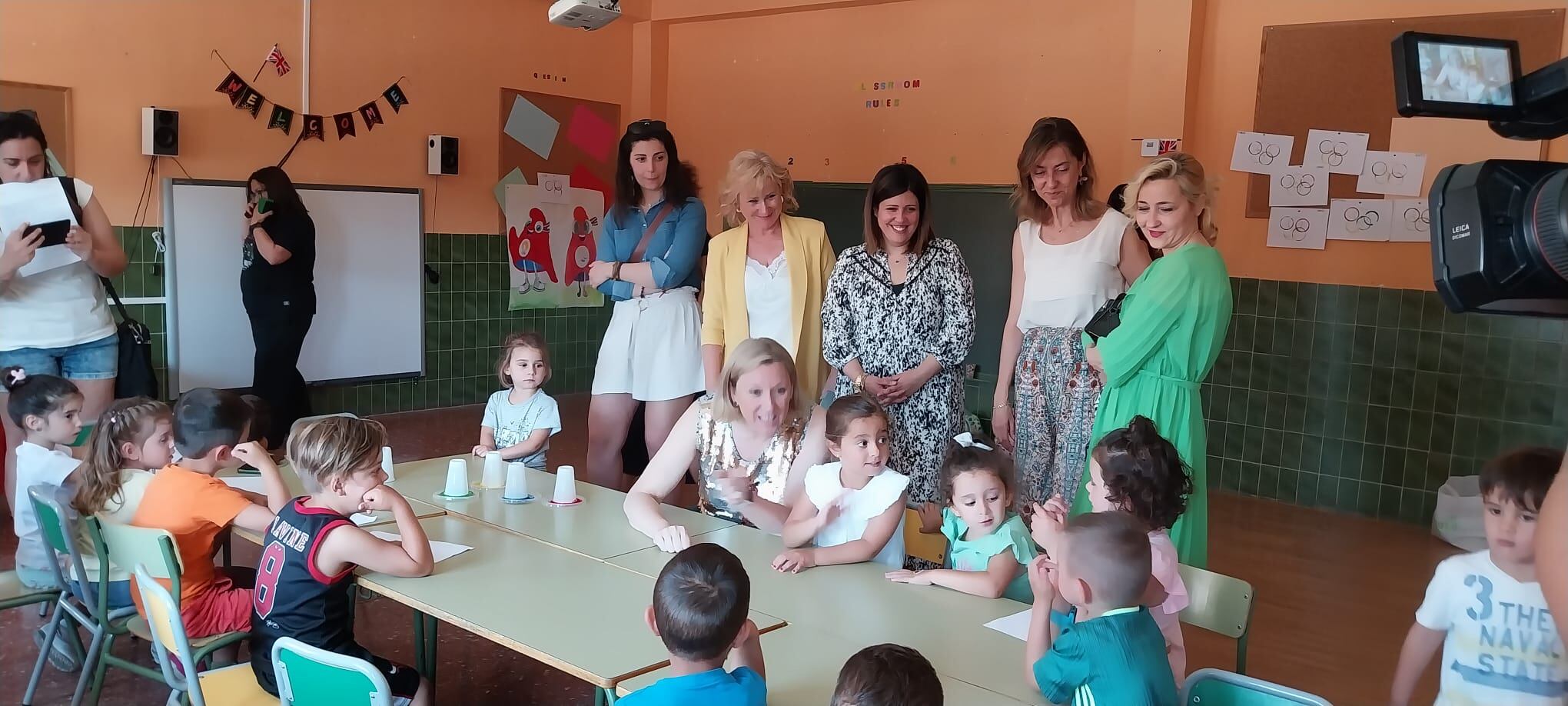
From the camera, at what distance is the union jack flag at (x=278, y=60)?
238 inches

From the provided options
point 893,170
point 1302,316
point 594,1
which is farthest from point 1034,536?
point 1302,316

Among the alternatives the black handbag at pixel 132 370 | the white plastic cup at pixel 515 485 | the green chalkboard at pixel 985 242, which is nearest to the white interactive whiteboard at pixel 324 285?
the black handbag at pixel 132 370

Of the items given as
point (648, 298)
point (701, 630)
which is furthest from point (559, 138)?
point (701, 630)

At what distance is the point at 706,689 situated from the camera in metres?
1.62

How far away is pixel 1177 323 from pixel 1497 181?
4.76 feet

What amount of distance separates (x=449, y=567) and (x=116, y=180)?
14.1ft

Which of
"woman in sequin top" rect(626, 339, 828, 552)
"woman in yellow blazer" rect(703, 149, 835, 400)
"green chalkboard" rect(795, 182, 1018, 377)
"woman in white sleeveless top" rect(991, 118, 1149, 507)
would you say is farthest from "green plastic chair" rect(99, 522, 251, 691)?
"green chalkboard" rect(795, 182, 1018, 377)

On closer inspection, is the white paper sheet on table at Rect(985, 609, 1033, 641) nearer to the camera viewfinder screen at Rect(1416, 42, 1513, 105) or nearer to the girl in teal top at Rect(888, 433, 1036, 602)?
the girl in teal top at Rect(888, 433, 1036, 602)

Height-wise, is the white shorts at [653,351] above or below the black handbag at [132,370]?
above

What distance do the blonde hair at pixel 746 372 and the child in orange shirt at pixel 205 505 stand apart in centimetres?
109

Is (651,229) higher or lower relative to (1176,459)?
higher

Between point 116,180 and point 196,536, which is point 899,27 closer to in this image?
point 116,180

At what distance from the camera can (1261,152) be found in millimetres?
5418

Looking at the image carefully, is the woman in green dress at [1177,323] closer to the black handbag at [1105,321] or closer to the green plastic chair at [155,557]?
the black handbag at [1105,321]
